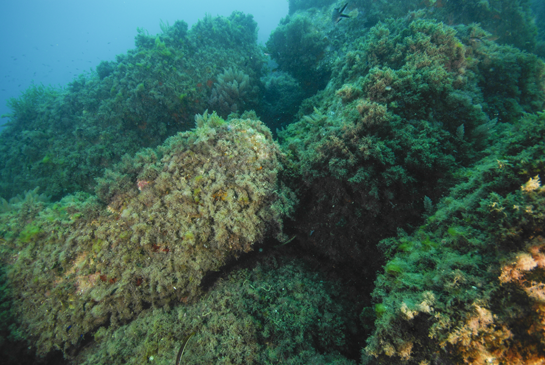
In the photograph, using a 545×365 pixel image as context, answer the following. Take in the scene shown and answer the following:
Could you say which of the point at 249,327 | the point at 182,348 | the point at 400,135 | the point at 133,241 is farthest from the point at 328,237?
the point at 133,241

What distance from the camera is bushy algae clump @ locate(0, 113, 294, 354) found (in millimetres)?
3533

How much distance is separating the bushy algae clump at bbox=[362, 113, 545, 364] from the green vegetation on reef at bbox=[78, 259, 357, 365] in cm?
94

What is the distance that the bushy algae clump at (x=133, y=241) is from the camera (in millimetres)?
3533

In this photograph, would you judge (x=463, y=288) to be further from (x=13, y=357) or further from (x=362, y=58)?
(x=13, y=357)

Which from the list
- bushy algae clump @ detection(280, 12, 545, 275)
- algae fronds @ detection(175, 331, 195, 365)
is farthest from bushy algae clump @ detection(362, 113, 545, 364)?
algae fronds @ detection(175, 331, 195, 365)

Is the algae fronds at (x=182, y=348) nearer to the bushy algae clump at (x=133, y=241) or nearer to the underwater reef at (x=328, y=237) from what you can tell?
the underwater reef at (x=328, y=237)

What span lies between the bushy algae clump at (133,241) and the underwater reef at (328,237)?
0.02 m

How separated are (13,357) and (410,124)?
7.35 m

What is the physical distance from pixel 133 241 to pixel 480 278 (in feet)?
14.5

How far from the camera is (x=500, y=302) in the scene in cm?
159

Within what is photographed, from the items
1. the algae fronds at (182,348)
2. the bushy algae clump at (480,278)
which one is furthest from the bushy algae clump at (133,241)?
the bushy algae clump at (480,278)

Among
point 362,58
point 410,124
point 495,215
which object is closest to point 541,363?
point 495,215

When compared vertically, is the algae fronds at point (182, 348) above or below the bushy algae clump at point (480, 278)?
above

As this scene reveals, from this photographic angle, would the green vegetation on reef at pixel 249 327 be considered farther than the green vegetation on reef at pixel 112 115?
No
